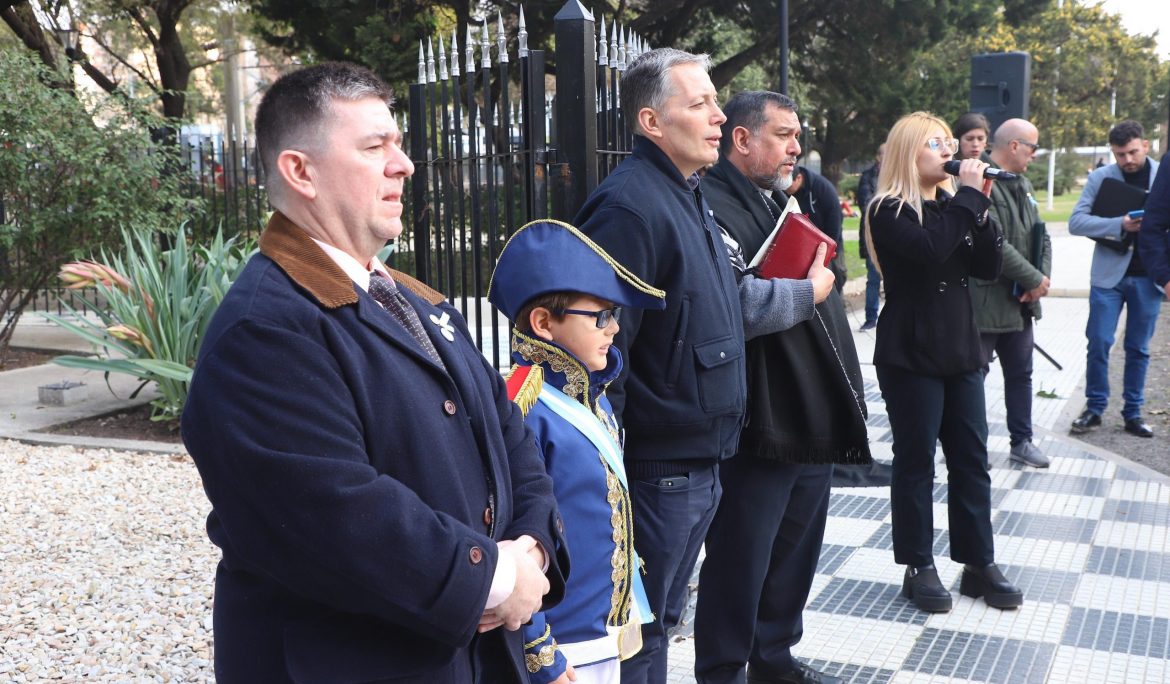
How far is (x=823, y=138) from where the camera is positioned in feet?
71.8

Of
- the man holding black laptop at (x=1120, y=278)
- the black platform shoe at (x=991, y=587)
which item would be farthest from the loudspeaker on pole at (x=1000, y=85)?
the black platform shoe at (x=991, y=587)

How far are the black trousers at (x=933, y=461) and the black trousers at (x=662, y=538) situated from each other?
1.54 meters

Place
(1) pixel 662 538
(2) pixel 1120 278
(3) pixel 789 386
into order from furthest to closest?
(2) pixel 1120 278 → (3) pixel 789 386 → (1) pixel 662 538

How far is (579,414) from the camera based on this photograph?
2.48m

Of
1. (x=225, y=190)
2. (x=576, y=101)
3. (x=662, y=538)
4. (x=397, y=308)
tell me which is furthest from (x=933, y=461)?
(x=225, y=190)

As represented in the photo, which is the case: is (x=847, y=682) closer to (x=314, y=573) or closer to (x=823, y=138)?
(x=314, y=573)

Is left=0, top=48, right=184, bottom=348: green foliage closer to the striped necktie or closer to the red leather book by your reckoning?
the red leather book

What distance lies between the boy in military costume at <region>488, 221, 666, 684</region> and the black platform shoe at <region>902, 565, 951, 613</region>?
2176 millimetres

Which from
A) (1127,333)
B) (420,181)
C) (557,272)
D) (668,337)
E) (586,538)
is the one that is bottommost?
(1127,333)

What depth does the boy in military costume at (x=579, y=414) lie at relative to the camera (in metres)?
2.42

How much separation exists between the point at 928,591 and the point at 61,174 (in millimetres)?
7914

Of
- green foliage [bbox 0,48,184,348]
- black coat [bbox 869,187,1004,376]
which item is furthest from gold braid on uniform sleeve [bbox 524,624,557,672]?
green foliage [bbox 0,48,184,348]

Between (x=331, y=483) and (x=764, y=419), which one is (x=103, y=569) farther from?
(x=331, y=483)

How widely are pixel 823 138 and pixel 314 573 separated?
21368 millimetres
